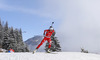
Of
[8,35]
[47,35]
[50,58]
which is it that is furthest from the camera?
[8,35]

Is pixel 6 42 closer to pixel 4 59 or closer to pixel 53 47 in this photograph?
pixel 53 47

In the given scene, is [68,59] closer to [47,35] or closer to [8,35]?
[47,35]

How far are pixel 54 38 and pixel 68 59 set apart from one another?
96.7 ft

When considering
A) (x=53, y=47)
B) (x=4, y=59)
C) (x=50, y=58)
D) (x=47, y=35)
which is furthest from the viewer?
(x=53, y=47)

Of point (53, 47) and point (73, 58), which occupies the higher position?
point (73, 58)

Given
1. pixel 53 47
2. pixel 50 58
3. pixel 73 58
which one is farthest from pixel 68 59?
pixel 53 47

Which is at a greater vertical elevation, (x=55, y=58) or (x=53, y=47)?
(x=55, y=58)

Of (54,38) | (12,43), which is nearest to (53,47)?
(54,38)

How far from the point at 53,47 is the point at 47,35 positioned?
2539cm

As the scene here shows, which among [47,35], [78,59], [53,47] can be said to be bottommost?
[53,47]

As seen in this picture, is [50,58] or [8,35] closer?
[50,58]

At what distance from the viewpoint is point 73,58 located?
1047 centimetres

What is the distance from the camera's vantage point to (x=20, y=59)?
907cm

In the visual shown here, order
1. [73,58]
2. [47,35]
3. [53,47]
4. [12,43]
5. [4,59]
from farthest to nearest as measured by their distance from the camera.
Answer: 1. [12,43]
2. [53,47]
3. [47,35]
4. [73,58]
5. [4,59]
